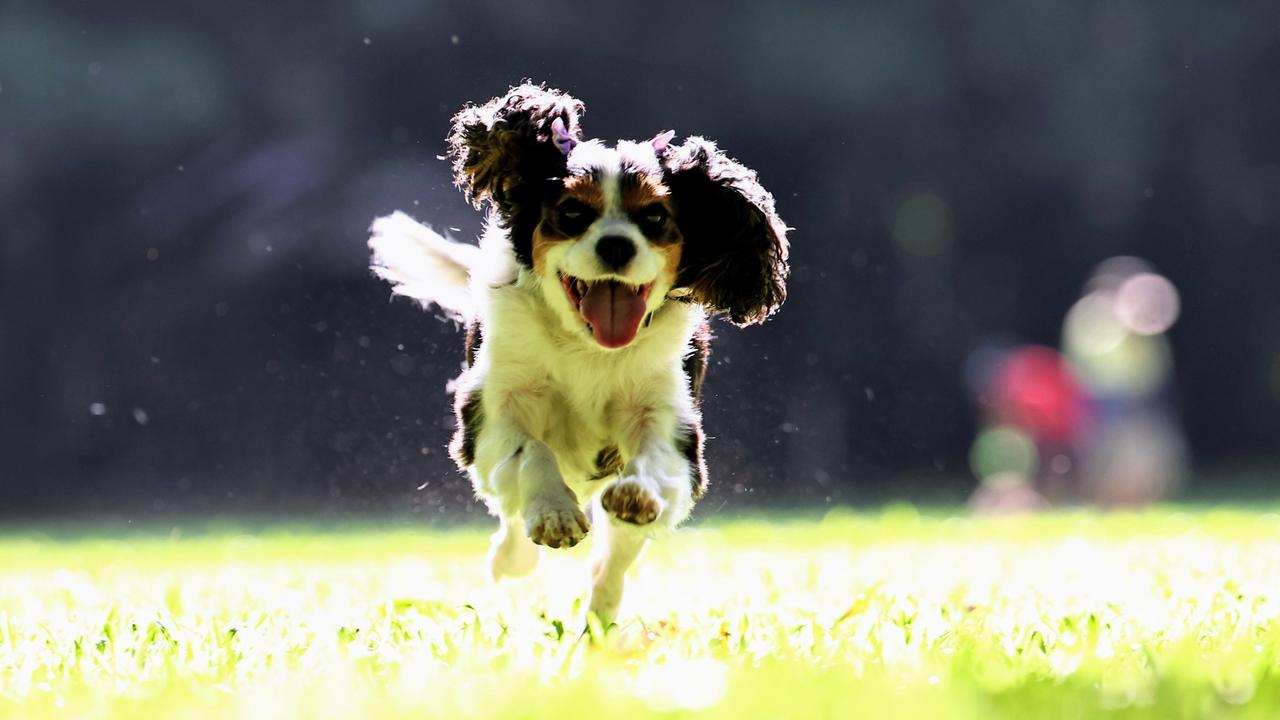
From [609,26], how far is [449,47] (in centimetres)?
126

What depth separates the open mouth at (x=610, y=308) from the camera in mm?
3867

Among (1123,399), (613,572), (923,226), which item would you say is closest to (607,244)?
(613,572)

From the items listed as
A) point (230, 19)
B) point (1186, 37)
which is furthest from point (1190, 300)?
point (230, 19)

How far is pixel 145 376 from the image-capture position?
12867mm

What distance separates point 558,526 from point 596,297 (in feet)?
1.88

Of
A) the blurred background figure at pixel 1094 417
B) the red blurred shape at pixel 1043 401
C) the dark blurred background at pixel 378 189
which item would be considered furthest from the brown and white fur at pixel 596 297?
the red blurred shape at pixel 1043 401


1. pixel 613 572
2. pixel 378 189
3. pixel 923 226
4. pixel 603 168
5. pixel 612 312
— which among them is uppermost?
pixel 923 226

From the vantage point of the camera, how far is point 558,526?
11.8 ft

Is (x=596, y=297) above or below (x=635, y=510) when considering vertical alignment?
above

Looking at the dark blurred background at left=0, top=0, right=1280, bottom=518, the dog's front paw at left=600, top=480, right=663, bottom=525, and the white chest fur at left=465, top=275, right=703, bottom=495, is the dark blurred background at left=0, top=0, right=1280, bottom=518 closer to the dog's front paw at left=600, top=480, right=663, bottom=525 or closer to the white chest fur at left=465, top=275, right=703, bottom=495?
the white chest fur at left=465, top=275, right=703, bottom=495

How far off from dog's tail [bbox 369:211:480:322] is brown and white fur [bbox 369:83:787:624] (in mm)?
617

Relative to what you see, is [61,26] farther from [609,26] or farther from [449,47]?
[609,26]

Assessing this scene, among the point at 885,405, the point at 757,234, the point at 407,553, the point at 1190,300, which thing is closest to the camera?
the point at 757,234

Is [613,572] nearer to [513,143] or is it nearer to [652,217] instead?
[652,217]
